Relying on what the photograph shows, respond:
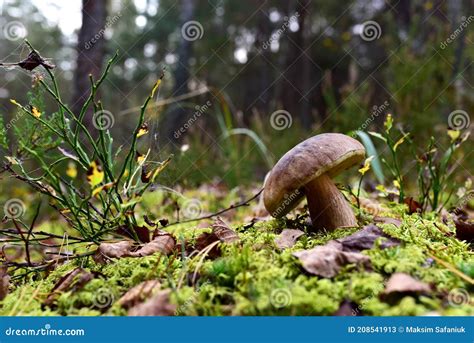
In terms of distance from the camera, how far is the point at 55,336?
1.24 meters

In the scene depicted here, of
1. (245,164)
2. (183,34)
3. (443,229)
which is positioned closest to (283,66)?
(183,34)

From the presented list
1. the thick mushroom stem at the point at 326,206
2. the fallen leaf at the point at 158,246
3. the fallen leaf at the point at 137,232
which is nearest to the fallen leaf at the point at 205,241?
the fallen leaf at the point at 158,246

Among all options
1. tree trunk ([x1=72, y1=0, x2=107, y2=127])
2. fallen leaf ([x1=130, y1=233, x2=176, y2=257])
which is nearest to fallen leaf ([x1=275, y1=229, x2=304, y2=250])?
fallen leaf ([x1=130, y1=233, x2=176, y2=257])

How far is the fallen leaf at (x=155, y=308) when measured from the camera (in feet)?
3.91

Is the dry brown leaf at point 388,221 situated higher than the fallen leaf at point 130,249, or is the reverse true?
the fallen leaf at point 130,249

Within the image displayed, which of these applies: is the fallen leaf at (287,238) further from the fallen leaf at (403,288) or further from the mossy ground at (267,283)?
the fallen leaf at (403,288)

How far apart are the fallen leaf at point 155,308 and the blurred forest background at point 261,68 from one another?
0.86m

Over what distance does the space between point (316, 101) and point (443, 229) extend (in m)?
15.1

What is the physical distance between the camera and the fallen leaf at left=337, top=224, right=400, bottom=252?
4.80ft

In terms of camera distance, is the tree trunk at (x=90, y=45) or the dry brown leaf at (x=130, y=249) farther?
the tree trunk at (x=90, y=45)

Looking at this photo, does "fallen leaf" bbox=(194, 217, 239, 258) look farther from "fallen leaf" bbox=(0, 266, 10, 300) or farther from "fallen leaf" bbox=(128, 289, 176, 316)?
"fallen leaf" bbox=(0, 266, 10, 300)

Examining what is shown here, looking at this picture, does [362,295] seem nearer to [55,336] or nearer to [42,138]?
[55,336]

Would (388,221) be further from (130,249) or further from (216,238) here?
(130,249)

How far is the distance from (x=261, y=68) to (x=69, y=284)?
17365mm
